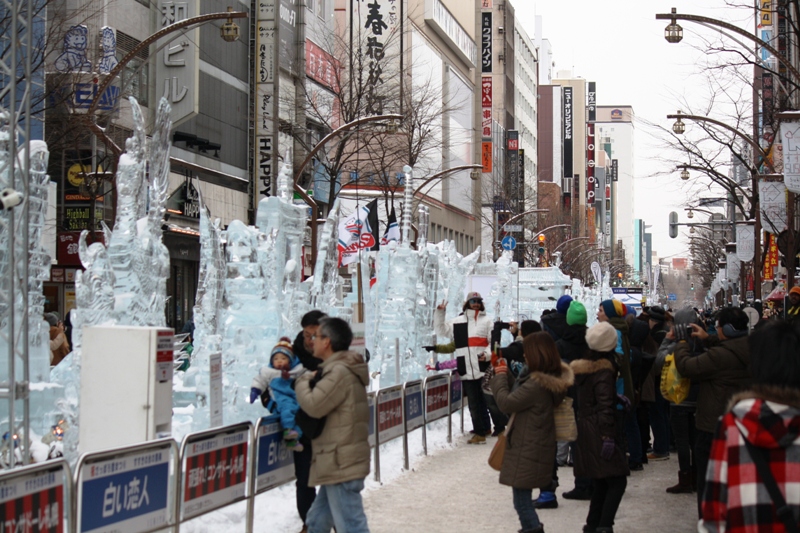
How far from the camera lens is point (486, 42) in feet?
298

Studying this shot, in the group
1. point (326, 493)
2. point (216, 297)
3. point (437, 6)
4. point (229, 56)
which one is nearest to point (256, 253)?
point (216, 297)

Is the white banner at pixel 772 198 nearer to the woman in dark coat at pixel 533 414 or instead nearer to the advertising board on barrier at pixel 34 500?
the woman in dark coat at pixel 533 414

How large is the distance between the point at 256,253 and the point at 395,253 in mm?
6449

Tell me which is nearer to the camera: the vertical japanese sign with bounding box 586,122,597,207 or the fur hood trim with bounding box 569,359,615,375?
the fur hood trim with bounding box 569,359,615,375

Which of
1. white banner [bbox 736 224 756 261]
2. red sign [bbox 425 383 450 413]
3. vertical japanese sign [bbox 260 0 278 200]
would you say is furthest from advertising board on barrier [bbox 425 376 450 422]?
white banner [bbox 736 224 756 261]

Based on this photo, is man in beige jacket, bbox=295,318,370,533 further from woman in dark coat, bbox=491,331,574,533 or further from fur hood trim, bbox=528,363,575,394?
fur hood trim, bbox=528,363,575,394

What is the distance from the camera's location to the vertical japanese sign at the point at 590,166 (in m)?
192

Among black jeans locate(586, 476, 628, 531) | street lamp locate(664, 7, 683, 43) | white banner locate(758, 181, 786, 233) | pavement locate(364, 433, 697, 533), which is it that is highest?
street lamp locate(664, 7, 683, 43)

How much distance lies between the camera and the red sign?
14586mm

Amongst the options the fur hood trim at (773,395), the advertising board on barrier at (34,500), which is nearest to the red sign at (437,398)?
the advertising board on barrier at (34,500)

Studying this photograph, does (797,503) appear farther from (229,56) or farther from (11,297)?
(229,56)

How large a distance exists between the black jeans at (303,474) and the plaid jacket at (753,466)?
16.2 ft

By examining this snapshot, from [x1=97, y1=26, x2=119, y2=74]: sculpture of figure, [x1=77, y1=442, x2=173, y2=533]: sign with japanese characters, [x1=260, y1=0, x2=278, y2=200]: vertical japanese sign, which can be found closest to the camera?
[x1=77, y1=442, x2=173, y2=533]: sign with japanese characters

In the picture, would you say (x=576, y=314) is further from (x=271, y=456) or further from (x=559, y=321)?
(x=271, y=456)
